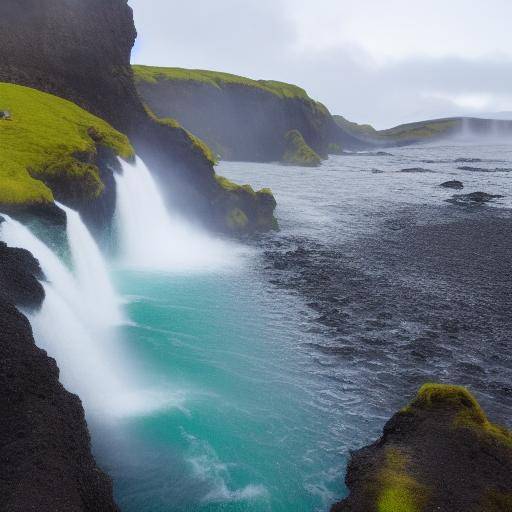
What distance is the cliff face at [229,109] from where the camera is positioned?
10512 cm

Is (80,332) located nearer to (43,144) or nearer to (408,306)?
(43,144)

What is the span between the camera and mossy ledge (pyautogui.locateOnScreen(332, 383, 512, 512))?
392 inches

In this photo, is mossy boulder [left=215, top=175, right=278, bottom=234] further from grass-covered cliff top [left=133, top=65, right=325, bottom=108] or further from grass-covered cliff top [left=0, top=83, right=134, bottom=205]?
grass-covered cliff top [left=133, top=65, right=325, bottom=108]

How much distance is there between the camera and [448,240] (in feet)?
125

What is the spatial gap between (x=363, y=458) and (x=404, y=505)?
2710 mm

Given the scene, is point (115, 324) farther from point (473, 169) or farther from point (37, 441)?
point (473, 169)

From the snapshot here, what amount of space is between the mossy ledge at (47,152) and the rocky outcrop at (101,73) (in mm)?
5990

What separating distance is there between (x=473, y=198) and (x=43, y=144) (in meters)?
48.1

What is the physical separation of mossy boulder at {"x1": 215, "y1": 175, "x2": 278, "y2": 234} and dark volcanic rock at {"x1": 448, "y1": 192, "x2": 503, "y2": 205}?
2451 cm

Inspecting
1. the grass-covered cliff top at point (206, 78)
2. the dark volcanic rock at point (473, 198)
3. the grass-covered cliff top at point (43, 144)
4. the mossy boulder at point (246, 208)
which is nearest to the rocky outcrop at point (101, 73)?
the mossy boulder at point (246, 208)

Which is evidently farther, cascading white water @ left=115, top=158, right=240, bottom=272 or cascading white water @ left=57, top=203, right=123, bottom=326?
cascading white water @ left=115, top=158, right=240, bottom=272

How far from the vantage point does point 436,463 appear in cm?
1091

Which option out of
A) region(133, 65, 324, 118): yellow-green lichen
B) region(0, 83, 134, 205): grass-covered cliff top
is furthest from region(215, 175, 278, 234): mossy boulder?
region(133, 65, 324, 118): yellow-green lichen

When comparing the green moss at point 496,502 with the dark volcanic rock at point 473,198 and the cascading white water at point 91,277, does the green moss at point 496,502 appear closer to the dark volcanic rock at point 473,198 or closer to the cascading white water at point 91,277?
the cascading white water at point 91,277
